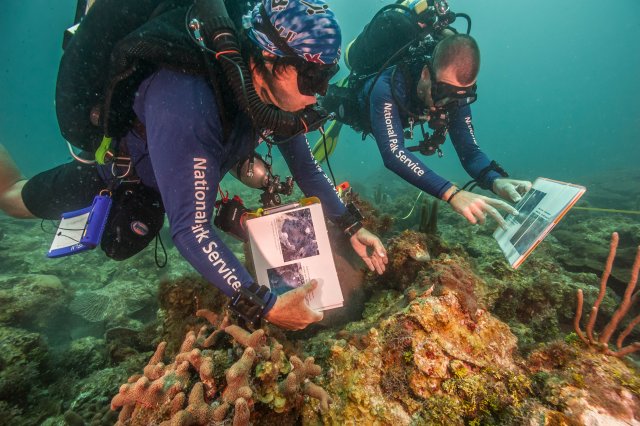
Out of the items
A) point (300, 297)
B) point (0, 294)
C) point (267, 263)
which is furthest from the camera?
point (0, 294)

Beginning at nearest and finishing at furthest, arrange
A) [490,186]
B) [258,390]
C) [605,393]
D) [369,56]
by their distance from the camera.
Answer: [605,393], [258,390], [490,186], [369,56]

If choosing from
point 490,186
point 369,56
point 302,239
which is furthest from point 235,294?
point 369,56

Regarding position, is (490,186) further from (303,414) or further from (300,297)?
(303,414)

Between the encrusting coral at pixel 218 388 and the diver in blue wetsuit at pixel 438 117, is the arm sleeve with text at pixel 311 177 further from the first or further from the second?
the encrusting coral at pixel 218 388

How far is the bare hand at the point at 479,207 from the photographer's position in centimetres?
296

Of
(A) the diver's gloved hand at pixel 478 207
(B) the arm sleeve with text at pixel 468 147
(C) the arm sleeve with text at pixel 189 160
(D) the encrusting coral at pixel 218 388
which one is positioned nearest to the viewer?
(D) the encrusting coral at pixel 218 388

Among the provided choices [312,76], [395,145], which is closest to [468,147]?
[395,145]

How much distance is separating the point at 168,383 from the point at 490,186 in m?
4.66

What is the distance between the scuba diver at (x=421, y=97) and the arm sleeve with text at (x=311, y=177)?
12.4 inches

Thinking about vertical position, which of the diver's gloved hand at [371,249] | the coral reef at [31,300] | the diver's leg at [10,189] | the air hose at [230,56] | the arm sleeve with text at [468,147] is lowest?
the coral reef at [31,300]

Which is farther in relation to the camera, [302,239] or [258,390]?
[302,239]

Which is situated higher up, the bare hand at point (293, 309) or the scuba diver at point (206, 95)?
the scuba diver at point (206, 95)

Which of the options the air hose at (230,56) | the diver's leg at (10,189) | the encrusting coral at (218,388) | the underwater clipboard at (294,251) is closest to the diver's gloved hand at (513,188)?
the underwater clipboard at (294,251)

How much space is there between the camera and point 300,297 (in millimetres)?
2016
